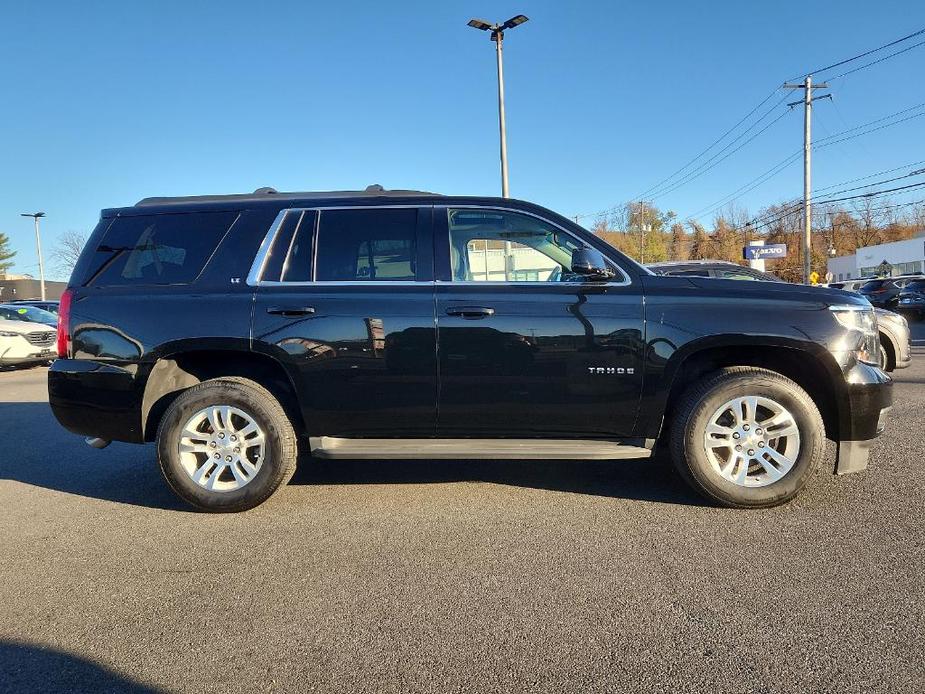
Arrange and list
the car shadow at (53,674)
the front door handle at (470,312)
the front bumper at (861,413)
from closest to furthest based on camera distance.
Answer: the car shadow at (53,674)
the front bumper at (861,413)
the front door handle at (470,312)

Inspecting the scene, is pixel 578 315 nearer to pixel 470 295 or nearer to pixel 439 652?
pixel 470 295

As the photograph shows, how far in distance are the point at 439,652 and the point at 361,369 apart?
186 centimetres

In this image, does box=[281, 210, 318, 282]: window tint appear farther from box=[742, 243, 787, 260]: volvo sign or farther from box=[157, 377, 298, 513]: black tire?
box=[742, 243, 787, 260]: volvo sign

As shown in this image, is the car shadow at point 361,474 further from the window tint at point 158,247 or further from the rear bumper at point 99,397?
the window tint at point 158,247

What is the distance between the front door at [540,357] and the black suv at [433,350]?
0.01 metres

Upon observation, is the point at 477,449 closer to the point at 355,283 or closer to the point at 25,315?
the point at 355,283

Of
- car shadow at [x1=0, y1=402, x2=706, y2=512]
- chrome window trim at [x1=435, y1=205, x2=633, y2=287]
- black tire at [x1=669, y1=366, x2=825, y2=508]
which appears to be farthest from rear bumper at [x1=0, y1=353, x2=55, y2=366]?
black tire at [x1=669, y1=366, x2=825, y2=508]

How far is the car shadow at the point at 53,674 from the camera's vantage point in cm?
222

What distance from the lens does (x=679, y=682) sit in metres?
2.19

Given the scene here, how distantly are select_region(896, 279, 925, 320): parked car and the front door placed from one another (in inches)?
817

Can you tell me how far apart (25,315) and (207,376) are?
13.4 meters

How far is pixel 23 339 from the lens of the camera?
43.8 ft

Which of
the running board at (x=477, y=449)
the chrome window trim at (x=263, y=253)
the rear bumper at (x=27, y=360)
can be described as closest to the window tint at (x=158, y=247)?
the chrome window trim at (x=263, y=253)

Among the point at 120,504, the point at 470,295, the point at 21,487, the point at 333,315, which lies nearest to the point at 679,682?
the point at 470,295
